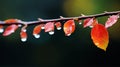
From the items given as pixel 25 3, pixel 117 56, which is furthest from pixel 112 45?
pixel 25 3

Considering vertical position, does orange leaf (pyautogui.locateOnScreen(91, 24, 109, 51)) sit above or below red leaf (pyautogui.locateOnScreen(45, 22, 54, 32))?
below

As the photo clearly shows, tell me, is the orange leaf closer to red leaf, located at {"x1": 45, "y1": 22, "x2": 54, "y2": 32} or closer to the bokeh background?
red leaf, located at {"x1": 45, "y1": 22, "x2": 54, "y2": 32}

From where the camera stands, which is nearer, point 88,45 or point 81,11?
point 81,11

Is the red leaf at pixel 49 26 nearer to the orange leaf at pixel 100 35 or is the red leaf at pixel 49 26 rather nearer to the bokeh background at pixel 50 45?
the orange leaf at pixel 100 35

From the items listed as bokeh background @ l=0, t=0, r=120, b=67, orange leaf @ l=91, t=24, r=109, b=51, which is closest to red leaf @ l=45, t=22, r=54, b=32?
orange leaf @ l=91, t=24, r=109, b=51

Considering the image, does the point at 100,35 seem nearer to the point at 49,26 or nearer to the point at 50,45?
the point at 49,26

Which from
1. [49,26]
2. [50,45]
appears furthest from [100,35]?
[50,45]

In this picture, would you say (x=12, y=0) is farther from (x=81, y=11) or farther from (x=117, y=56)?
(x=117, y=56)
